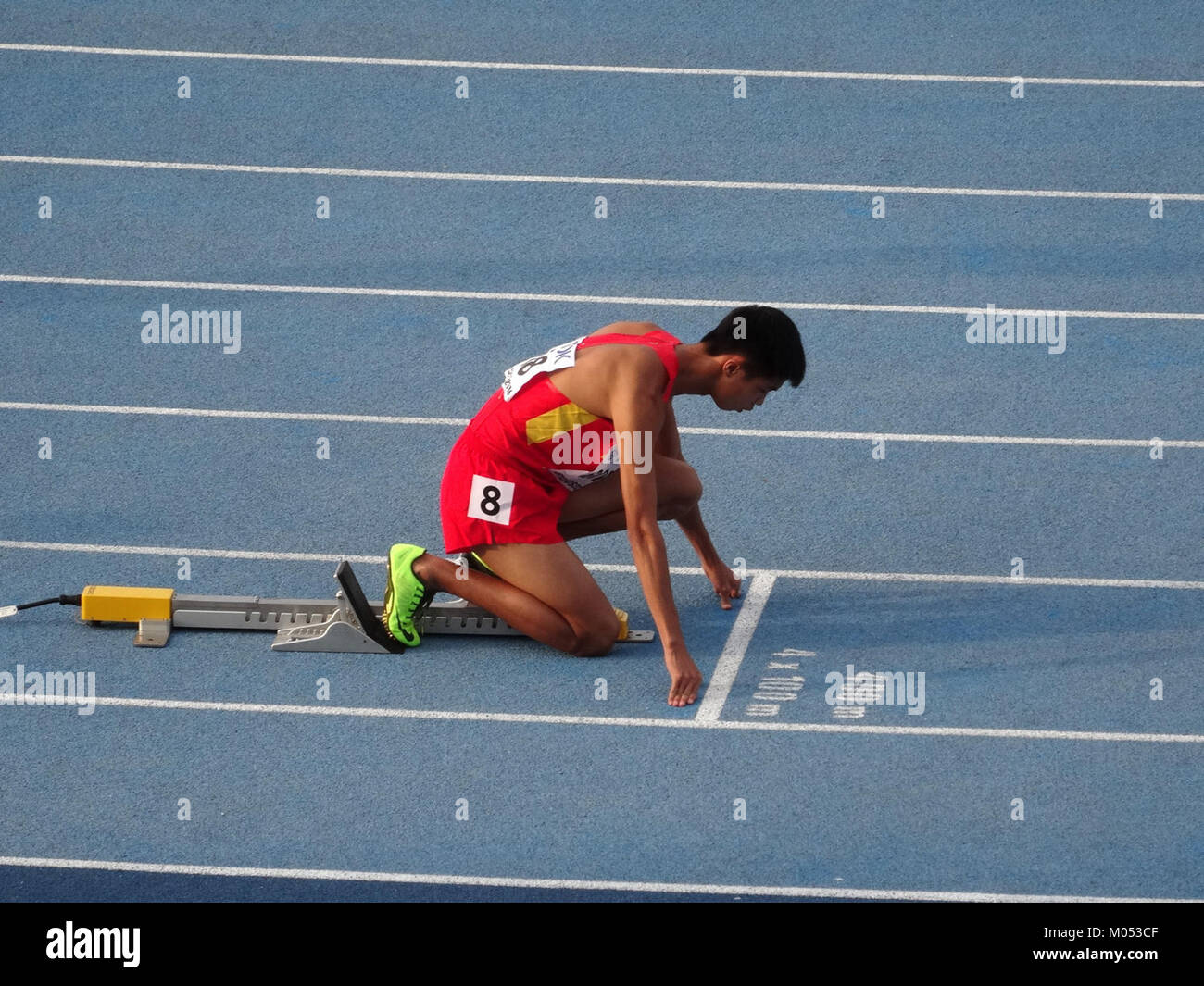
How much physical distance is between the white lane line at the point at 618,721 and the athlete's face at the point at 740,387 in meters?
1.06

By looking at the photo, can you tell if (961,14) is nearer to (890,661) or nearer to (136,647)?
(890,661)

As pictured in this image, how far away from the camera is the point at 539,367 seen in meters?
5.57

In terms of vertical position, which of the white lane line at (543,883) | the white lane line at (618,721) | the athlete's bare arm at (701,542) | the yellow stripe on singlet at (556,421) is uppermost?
the yellow stripe on singlet at (556,421)

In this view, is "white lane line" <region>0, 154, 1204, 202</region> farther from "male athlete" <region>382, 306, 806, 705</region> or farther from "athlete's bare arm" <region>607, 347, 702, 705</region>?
"athlete's bare arm" <region>607, 347, 702, 705</region>

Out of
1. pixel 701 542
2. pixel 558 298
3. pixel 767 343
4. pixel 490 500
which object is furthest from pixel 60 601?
pixel 558 298

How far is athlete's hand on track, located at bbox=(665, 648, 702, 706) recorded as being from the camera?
5344mm

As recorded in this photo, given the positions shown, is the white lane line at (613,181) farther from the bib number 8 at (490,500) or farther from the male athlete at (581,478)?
the bib number 8 at (490,500)

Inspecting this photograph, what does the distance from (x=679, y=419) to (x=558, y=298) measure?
4.00ft

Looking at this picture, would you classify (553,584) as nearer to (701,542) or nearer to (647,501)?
(647,501)

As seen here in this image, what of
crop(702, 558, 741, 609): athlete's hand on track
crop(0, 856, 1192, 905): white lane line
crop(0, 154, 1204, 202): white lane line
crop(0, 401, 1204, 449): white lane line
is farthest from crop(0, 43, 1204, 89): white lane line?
crop(0, 856, 1192, 905): white lane line

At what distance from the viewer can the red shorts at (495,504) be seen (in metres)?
5.59

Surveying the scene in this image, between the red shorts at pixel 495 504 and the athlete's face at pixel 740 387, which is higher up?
the athlete's face at pixel 740 387

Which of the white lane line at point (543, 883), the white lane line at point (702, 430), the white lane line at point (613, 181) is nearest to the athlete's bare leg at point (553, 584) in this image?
the white lane line at point (543, 883)

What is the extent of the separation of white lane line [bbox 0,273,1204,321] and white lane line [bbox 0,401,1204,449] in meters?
1.08
